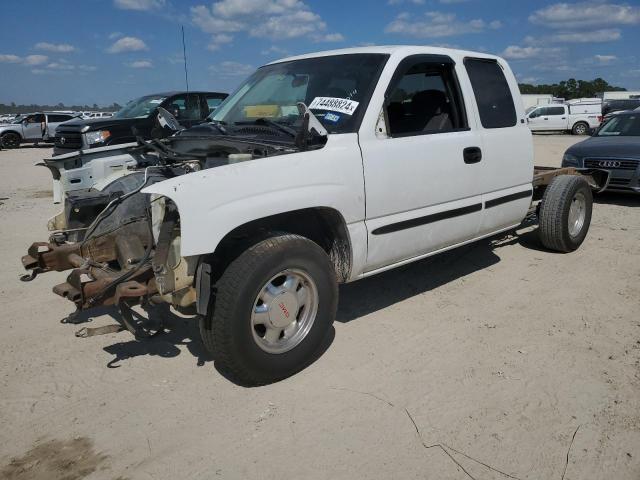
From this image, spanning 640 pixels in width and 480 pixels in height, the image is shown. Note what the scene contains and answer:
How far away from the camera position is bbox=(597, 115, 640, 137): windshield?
30.6ft

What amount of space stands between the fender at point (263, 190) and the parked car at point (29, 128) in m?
23.8

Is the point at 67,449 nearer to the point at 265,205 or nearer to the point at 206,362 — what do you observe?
the point at 206,362

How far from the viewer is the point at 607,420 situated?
278cm

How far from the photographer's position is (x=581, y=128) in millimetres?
27125

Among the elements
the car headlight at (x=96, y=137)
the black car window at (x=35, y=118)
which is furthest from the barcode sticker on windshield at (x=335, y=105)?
the black car window at (x=35, y=118)

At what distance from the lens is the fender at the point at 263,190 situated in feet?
8.84

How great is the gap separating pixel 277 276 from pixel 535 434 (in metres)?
1.60

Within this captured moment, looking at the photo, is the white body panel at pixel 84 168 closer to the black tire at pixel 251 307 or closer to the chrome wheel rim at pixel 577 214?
the black tire at pixel 251 307

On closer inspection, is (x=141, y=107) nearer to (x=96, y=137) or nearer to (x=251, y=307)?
(x=96, y=137)

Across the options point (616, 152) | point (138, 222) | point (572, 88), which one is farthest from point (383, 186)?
point (572, 88)

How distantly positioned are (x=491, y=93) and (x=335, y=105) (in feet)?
5.63

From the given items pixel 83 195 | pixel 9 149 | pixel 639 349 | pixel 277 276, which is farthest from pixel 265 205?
pixel 9 149

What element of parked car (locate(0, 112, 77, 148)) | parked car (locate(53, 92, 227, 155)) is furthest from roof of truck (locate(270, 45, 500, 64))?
parked car (locate(0, 112, 77, 148))

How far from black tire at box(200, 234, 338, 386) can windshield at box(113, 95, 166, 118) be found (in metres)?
9.53
